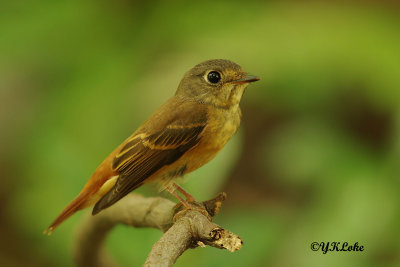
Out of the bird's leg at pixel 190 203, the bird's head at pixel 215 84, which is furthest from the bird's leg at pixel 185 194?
the bird's head at pixel 215 84

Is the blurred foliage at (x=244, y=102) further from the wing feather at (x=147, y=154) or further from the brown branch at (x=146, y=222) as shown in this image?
the wing feather at (x=147, y=154)

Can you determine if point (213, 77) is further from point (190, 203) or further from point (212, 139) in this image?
point (190, 203)

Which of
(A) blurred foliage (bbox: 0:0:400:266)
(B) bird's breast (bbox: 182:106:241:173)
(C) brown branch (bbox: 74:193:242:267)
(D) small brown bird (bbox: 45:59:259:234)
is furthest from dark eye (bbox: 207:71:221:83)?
(C) brown branch (bbox: 74:193:242:267)

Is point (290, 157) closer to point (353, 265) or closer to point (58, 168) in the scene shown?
point (353, 265)

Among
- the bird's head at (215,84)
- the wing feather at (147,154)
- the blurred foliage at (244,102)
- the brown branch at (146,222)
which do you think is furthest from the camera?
the blurred foliage at (244,102)

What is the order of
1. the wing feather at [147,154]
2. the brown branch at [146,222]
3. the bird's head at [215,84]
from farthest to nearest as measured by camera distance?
the bird's head at [215,84], the wing feather at [147,154], the brown branch at [146,222]

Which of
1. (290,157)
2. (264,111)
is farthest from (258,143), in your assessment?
(290,157)
